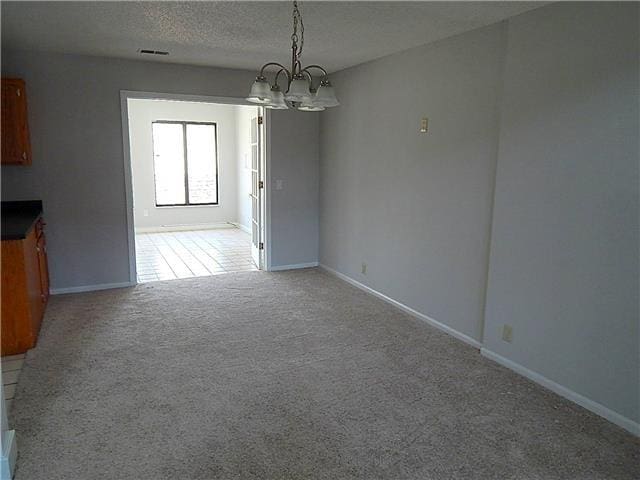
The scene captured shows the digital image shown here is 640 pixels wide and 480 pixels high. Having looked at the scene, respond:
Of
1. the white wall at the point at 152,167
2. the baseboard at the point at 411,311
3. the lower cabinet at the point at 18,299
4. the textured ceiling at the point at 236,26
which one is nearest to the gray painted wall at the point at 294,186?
the baseboard at the point at 411,311

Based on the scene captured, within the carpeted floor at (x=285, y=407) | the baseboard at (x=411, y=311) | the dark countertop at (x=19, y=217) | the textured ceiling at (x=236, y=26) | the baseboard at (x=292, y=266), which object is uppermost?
the textured ceiling at (x=236, y=26)

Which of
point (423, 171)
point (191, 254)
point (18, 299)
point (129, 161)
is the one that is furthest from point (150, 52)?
point (191, 254)

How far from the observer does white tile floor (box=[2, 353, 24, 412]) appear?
9.33ft

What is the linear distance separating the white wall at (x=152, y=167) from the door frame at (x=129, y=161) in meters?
3.56

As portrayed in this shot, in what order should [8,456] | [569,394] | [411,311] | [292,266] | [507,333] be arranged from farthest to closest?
[292,266], [411,311], [507,333], [569,394], [8,456]

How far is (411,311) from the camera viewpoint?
4.38 metres

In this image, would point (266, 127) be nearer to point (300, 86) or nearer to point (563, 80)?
point (300, 86)

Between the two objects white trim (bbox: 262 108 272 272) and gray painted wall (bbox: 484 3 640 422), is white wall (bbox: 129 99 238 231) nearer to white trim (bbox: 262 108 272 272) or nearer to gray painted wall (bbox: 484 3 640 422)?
white trim (bbox: 262 108 272 272)

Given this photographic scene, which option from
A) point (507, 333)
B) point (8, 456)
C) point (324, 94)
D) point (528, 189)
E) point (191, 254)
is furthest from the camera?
point (191, 254)

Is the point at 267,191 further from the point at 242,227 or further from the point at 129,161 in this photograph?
the point at 242,227

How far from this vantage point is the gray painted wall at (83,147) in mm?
4516

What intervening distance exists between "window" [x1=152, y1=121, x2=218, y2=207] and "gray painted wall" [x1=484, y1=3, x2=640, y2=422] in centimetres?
700

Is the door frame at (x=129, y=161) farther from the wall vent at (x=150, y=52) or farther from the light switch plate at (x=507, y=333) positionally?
the light switch plate at (x=507, y=333)

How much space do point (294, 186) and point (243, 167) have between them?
3333 mm
